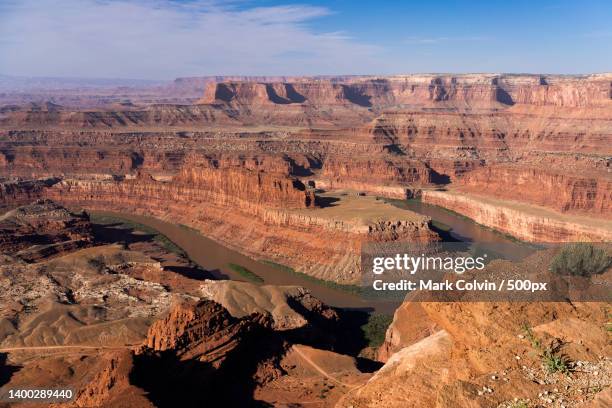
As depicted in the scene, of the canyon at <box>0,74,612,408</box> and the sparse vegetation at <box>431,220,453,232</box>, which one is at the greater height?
the canyon at <box>0,74,612,408</box>

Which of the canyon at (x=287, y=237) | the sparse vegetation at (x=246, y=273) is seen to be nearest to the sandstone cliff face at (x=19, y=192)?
the canyon at (x=287, y=237)

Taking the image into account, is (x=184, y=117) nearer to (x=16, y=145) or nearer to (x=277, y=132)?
(x=277, y=132)

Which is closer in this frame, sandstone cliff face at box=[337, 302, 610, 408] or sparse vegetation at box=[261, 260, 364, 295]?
sandstone cliff face at box=[337, 302, 610, 408]

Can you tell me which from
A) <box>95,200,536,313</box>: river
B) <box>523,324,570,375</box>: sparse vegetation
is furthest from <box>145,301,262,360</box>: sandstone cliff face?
→ <box>95,200,536,313</box>: river

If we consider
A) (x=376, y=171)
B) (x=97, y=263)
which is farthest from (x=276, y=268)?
(x=376, y=171)

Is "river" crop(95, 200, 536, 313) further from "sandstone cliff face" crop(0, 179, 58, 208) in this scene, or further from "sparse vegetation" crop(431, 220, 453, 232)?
"sandstone cliff face" crop(0, 179, 58, 208)

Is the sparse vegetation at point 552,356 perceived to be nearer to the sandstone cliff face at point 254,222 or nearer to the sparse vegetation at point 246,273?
the sandstone cliff face at point 254,222
